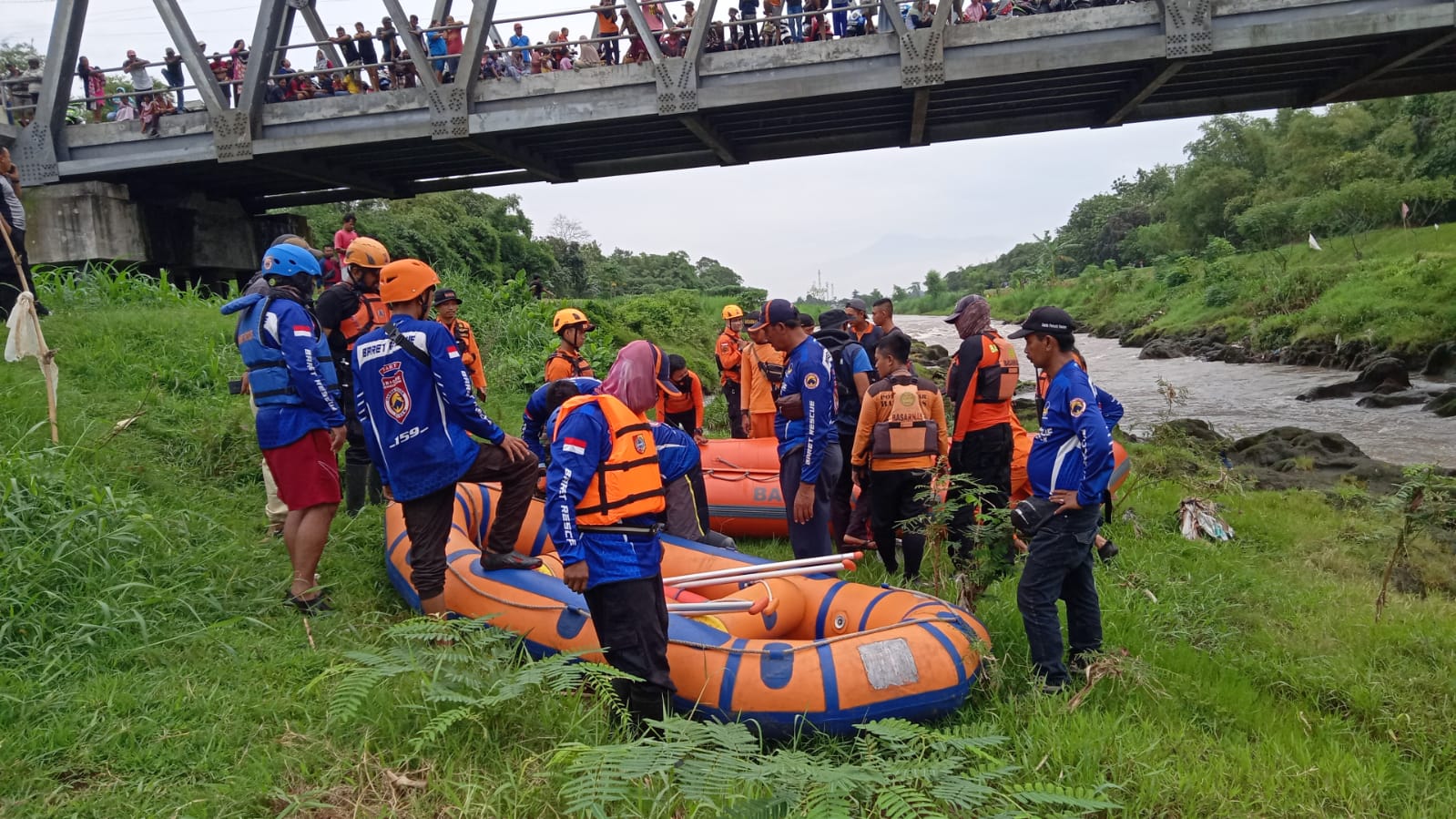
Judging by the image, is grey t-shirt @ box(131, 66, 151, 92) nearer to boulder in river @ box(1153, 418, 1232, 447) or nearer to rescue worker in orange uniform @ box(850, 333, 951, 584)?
rescue worker in orange uniform @ box(850, 333, 951, 584)

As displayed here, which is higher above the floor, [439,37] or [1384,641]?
[439,37]

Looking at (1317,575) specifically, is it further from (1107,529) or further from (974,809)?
(974,809)

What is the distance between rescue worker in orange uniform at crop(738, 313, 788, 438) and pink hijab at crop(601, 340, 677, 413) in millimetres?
4297

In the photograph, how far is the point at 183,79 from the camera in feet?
44.5

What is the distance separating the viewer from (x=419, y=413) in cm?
402

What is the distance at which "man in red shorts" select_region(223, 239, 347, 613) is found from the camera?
4.39 metres

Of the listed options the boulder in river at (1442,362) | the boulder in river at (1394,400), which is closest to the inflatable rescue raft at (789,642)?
the boulder in river at (1394,400)

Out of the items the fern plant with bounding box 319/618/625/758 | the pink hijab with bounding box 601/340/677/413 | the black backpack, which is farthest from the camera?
the black backpack

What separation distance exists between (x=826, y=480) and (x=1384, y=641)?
315cm

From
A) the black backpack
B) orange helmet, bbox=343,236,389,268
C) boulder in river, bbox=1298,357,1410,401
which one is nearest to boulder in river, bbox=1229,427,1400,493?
boulder in river, bbox=1298,357,1410,401

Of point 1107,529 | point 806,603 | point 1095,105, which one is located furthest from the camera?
point 1095,105

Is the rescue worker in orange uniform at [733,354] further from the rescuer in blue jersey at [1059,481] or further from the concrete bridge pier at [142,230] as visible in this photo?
the concrete bridge pier at [142,230]

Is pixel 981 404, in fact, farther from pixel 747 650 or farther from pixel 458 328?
pixel 458 328

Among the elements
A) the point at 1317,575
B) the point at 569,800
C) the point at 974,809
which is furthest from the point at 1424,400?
the point at 569,800
